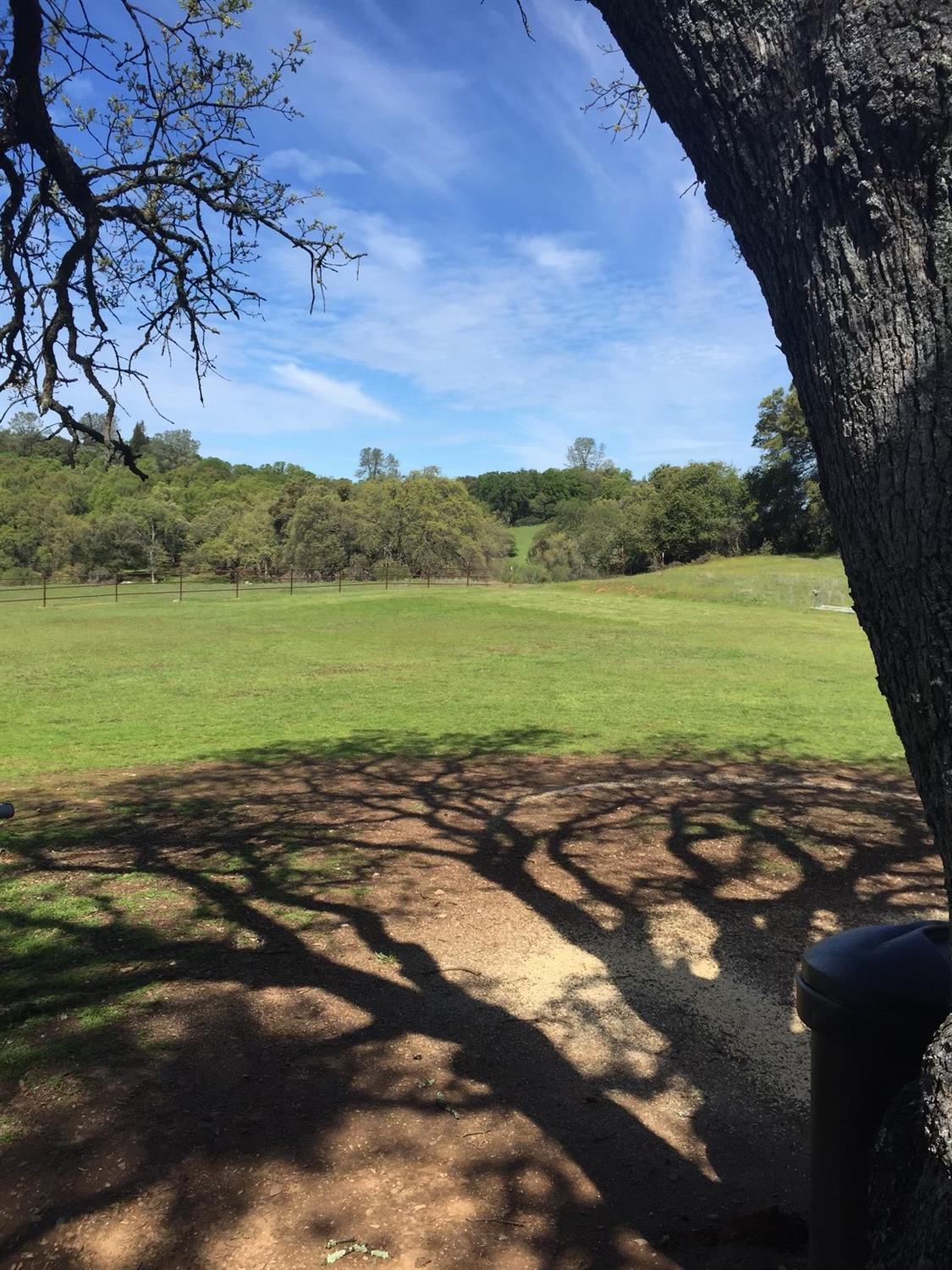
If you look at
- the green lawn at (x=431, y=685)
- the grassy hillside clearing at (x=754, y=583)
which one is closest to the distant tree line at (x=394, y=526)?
the grassy hillside clearing at (x=754, y=583)

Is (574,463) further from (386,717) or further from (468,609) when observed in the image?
(386,717)

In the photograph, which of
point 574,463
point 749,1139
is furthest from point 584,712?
point 574,463

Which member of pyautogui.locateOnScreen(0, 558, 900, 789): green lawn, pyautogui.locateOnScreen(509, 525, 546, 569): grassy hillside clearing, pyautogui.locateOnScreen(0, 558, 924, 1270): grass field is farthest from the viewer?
pyautogui.locateOnScreen(509, 525, 546, 569): grassy hillside clearing

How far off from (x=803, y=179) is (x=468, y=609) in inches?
1451

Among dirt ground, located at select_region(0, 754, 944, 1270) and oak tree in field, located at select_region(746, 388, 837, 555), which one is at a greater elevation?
oak tree in field, located at select_region(746, 388, 837, 555)

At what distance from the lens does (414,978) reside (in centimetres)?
457

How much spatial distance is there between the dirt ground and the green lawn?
4.09 meters

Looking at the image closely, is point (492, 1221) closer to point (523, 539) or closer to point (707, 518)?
point (707, 518)

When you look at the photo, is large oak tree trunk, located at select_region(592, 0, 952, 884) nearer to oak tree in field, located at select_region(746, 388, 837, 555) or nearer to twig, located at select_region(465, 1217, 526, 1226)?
twig, located at select_region(465, 1217, 526, 1226)

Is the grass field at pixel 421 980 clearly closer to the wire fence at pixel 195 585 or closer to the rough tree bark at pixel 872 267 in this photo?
the rough tree bark at pixel 872 267

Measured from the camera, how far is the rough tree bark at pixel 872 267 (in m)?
1.49

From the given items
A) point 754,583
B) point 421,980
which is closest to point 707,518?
point 754,583

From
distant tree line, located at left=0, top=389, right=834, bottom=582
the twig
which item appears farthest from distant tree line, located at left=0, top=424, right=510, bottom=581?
the twig

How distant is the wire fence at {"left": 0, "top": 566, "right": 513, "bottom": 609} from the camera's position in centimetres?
5191
